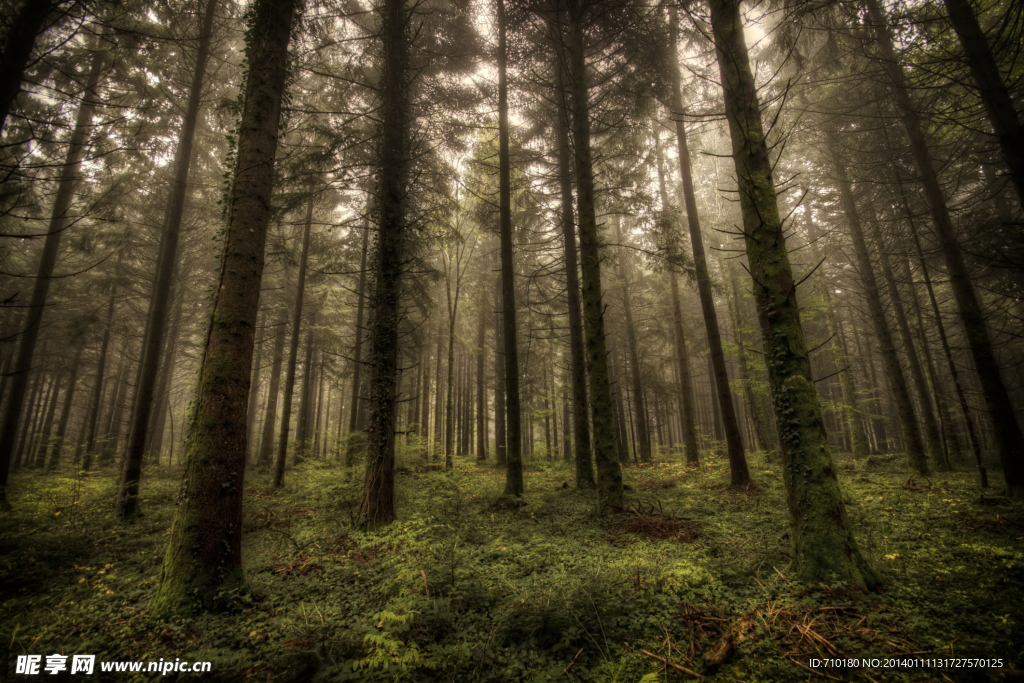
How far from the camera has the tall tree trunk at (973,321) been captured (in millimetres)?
6824

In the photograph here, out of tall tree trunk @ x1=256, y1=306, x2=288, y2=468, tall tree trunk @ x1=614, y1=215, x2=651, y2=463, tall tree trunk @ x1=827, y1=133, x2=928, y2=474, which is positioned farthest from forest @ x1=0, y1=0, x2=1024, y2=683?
tall tree trunk @ x1=256, y1=306, x2=288, y2=468

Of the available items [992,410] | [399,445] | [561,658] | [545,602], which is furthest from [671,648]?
[399,445]

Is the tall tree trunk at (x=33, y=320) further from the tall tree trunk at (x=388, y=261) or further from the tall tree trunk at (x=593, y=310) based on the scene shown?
the tall tree trunk at (x=593, y=310)

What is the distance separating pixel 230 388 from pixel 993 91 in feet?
38.8

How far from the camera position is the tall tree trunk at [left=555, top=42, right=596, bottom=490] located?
10352mm

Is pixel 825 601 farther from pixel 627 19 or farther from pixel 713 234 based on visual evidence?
pixel 713 234

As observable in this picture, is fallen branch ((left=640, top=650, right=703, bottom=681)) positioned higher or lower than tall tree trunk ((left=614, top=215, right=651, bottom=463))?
lower

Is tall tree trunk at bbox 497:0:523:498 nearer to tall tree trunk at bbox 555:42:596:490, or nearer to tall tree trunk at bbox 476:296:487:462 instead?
tall tree trunk at bbox 555:42:596:490

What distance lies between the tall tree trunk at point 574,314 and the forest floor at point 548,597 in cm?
270

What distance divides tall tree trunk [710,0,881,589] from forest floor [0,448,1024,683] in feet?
1.15

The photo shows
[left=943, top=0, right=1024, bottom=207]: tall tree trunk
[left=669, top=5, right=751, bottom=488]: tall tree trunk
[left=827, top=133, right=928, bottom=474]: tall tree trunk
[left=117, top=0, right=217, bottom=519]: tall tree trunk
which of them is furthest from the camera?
[left=827, top=133, right=928, bottom=474]: tall tree trunk

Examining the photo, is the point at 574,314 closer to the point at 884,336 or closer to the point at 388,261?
the point at 388,261

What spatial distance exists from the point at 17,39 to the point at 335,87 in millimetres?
7651

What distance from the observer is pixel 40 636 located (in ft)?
12.0
